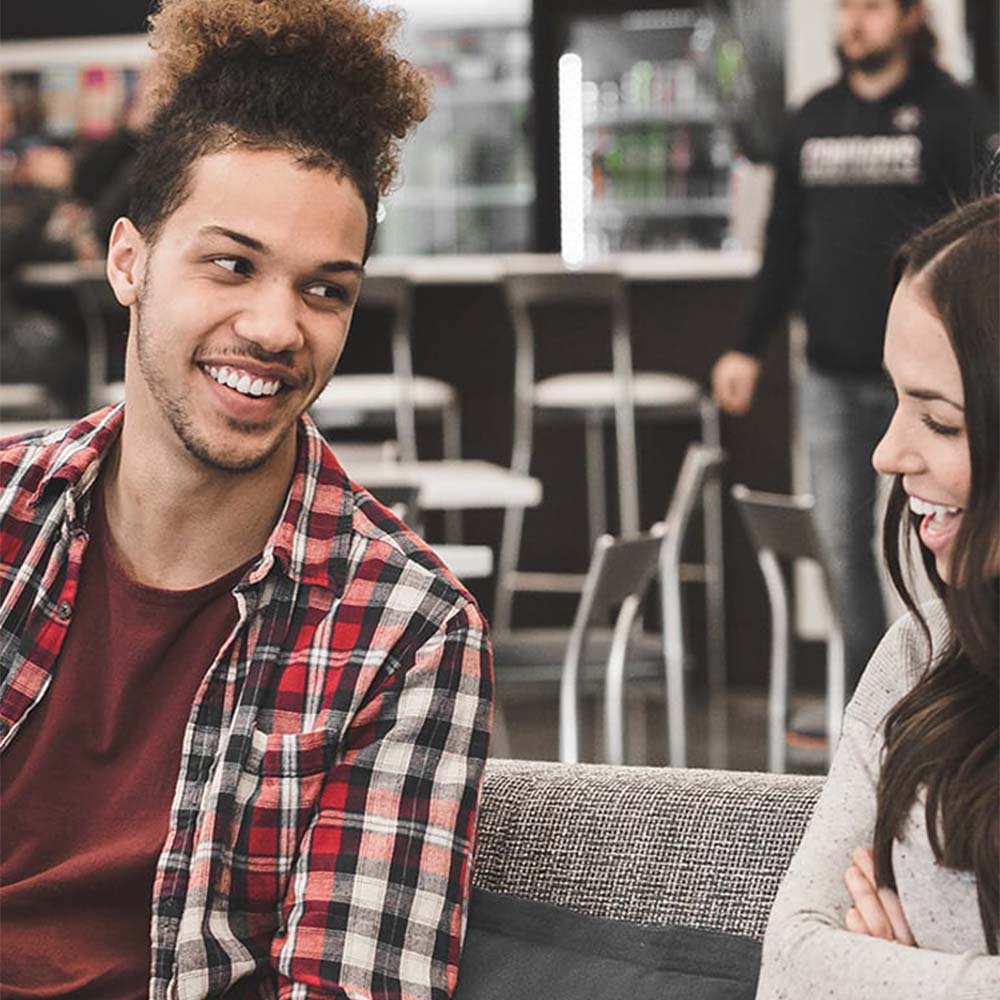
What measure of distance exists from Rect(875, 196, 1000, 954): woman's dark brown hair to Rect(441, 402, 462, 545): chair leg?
4165 millimetres

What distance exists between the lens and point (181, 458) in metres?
1.46

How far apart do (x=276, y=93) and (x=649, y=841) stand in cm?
65

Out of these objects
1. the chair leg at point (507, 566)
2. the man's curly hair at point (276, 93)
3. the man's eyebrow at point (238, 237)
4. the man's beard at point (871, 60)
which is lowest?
the chair leg at point (507, 566)

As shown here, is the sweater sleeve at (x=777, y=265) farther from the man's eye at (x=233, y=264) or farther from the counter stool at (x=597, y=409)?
the man's eye at (x=233, y=264)

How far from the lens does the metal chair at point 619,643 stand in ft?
8.10

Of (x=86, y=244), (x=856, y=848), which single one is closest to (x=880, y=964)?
(x=856, y=848)

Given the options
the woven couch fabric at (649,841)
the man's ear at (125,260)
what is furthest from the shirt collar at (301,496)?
the woven couch fabric at (649,841)

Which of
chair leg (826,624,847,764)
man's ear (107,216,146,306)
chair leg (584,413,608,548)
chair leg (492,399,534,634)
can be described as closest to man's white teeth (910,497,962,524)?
man's ear (107,216,146,306)

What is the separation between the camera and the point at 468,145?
26.5 ft

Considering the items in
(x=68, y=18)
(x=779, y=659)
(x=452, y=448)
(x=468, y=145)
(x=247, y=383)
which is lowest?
(x=779, y=659)

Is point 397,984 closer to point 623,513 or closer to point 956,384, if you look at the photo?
point 956,384

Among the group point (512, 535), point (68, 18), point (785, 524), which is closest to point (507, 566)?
point (512, 535)

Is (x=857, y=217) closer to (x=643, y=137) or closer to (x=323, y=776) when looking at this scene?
(x=323, y=776)

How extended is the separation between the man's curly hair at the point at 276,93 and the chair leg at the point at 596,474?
3.77 m
